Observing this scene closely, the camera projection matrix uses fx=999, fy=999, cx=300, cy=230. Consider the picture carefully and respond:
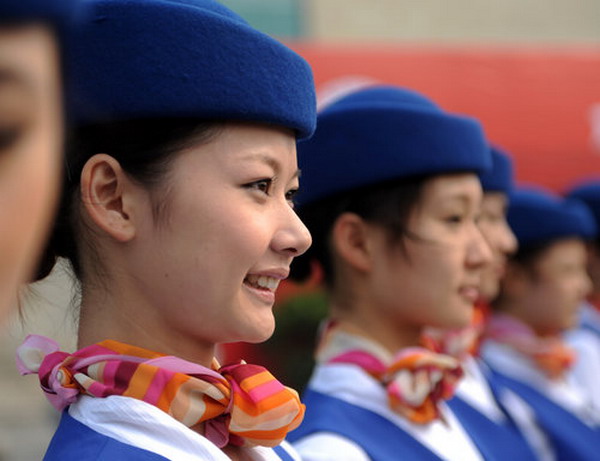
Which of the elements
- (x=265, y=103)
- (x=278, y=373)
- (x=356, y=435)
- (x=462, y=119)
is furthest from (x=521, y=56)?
(x=265, y=103)

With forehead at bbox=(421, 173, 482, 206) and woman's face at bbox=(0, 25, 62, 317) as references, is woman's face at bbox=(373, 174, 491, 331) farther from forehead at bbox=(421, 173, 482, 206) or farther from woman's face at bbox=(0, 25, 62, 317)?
woman's face at bbox=(0, 25, 62, 317)

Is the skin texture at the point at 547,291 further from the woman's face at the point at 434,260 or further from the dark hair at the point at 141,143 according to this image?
the dark hair at the point at 141,143

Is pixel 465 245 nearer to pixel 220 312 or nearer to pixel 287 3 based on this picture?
pixel 220 312

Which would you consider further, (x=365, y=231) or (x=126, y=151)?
(x=365, y=231)

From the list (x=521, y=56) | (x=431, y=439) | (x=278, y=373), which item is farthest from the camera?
(x=521, y=56)

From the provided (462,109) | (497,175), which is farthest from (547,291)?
(462,109)

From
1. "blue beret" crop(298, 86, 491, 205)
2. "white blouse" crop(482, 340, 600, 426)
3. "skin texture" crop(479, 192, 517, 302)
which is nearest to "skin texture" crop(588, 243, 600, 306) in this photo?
"white blouse" crop(482, 340, 600, 426)

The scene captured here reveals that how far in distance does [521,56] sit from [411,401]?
451cm

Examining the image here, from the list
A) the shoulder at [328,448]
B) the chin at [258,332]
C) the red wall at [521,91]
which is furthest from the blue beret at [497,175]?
the red wall at [521,91]

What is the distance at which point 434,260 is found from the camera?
8.09 feet

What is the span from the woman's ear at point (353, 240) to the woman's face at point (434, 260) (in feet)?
0.11

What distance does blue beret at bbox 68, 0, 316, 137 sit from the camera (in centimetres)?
154

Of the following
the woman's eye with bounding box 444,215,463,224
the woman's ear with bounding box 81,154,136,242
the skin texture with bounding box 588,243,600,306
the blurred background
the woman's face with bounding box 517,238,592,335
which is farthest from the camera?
the blurred background

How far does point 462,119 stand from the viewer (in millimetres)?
2506
